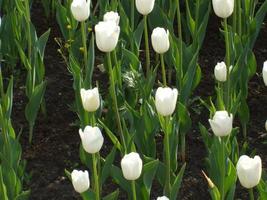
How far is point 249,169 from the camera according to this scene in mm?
1861

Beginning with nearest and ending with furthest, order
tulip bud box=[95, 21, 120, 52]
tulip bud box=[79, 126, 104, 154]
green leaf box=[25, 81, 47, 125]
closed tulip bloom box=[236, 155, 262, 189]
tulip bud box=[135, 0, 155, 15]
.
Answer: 1. closed tulip bloom box=[236, 155, 262, 189]
2. tulip bud box=[79, 126, 104, 154]
3. tulip bud box=[95, 21, 120, 52]
4. tulip bud box=[135, 0, 155, 15]
5. green leaf box=[25, 81, 47, 125]

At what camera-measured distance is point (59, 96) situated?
3291mm

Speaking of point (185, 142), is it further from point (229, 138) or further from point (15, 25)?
point (15, 25)

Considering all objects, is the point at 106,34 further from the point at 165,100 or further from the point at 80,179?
the point at 80,179

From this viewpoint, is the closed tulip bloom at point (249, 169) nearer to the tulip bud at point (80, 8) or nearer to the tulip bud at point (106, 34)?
the tulip bud at point (106, 34)

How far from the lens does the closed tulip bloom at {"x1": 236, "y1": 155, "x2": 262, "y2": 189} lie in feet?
6.07

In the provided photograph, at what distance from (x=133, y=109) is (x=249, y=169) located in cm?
82

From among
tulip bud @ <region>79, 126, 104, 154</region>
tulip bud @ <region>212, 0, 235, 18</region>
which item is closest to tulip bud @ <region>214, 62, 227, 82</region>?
tulip bud @ <region>212, 0, 235, 18</region>

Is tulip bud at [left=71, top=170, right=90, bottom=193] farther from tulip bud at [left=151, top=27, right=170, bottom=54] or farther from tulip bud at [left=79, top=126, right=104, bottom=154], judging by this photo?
tulip bud at [left=151, top=27, right=170, bottom=54]

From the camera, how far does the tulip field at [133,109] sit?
7.28ft

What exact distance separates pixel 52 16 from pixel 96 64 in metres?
0.54

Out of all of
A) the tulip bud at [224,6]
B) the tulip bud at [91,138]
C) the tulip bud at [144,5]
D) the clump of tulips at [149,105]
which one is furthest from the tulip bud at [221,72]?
the tulip bud at [91,138]

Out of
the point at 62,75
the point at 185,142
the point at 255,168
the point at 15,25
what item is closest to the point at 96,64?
the point at 62,75

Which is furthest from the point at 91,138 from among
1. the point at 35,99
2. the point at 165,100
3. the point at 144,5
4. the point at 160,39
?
the point at 35,99
